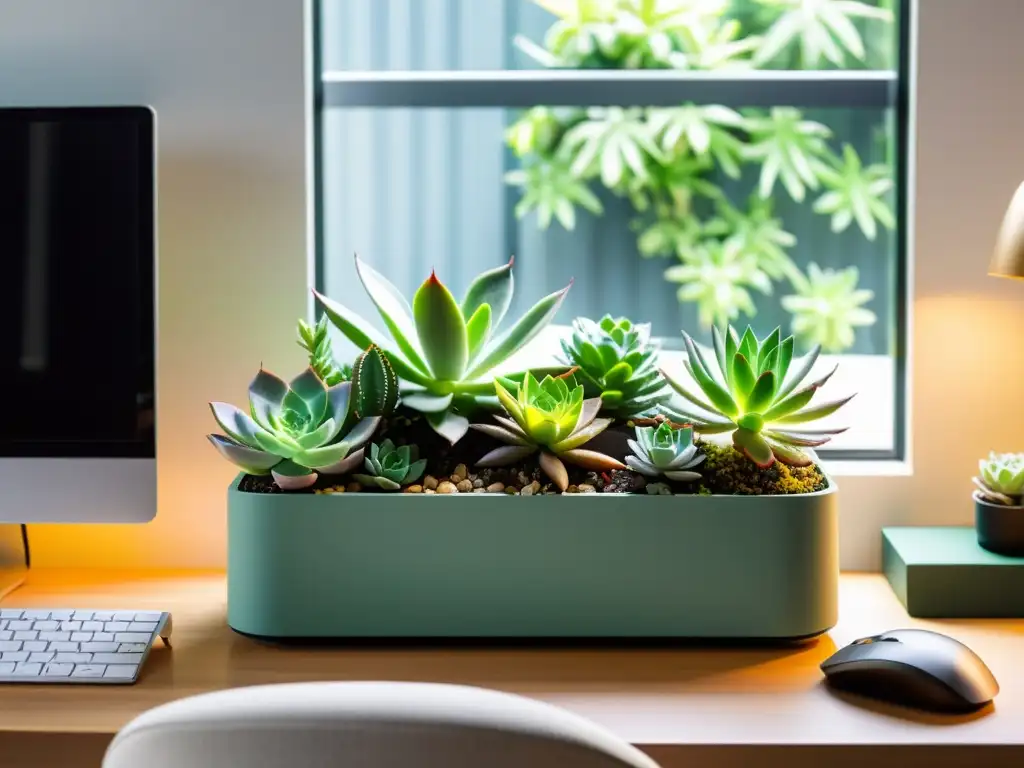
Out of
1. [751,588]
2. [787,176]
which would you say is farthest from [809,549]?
[787,176]

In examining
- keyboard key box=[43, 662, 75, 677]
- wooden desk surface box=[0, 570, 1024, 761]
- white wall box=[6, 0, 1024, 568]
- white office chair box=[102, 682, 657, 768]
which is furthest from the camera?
white wall box=[6, 0, 1024, 568]

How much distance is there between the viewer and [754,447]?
3.63 feet

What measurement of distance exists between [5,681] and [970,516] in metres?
1.15

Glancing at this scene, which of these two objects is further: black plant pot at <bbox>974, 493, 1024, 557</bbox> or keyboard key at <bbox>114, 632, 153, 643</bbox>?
black plant pot at <bbox>974, 493, 1024, 557</bbox>

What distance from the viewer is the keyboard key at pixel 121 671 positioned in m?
1.00

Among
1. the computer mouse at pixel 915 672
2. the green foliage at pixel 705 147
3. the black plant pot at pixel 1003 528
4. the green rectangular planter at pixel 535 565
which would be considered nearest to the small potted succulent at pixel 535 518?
the green rectangular planter at pixel 535 565

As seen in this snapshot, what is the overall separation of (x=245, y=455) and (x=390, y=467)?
5.8 inches

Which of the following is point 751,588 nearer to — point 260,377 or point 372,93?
point 260,377

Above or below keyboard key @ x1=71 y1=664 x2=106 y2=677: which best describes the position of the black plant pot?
above

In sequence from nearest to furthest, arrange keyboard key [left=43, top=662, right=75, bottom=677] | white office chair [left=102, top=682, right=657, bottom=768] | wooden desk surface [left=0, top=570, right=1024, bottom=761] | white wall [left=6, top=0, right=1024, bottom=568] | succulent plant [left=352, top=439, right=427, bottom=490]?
white office chair [left=102, top=682, right=657, bottom=768]
wooden desk surface [left=0, top=570, right=1024, bottom=761]
keyboard key [left=43, top=662, right=75, bottom=677]
succulent plant [left=352, top=439, right=427, bottom=490]
white wall [left=6, top=0, right=1024, bottom=568]

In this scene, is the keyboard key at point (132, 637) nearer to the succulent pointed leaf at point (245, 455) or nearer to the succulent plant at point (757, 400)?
the succulent pointed leaf at point (245, 455)

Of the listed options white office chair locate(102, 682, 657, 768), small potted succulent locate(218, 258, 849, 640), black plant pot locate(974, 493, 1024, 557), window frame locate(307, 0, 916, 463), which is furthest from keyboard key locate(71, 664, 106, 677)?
black plant pot locate(974, 493, 1024, 557)

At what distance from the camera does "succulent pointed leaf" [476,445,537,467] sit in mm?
1122

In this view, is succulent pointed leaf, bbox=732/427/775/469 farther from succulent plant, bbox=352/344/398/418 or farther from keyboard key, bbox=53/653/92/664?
keyboard key, bbox=53/653/92/664
